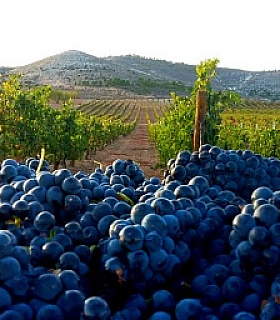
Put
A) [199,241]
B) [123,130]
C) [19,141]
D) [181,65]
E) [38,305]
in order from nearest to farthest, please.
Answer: [38,305] < [199,241] < [19,141] < [123,130] < [181,65]

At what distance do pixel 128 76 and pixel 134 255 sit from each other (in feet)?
377

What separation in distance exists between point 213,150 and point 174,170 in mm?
226

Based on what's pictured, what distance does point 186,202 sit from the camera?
66.1 inches

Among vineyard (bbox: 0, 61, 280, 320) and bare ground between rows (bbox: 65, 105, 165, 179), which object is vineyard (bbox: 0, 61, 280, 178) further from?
vineyard (bbox: 0, 61, 280, 320)

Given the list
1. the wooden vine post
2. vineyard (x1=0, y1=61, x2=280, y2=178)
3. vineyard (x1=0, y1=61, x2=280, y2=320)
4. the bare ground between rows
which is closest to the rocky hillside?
the bare ground between rows

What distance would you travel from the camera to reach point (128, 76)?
11444cm

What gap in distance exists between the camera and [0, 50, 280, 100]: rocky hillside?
9650cm

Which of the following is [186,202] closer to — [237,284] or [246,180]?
[237,284]

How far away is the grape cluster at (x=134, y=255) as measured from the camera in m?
1.24

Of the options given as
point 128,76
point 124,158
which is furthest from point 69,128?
point 128,76

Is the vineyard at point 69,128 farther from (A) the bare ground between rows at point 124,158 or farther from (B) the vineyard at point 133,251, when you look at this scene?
(B) the vineyard at point 133,251

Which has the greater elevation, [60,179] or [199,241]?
[60,179]

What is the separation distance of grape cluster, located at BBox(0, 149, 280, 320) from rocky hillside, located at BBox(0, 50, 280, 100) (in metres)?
81.7

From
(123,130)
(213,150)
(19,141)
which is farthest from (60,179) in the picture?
(123,130)
